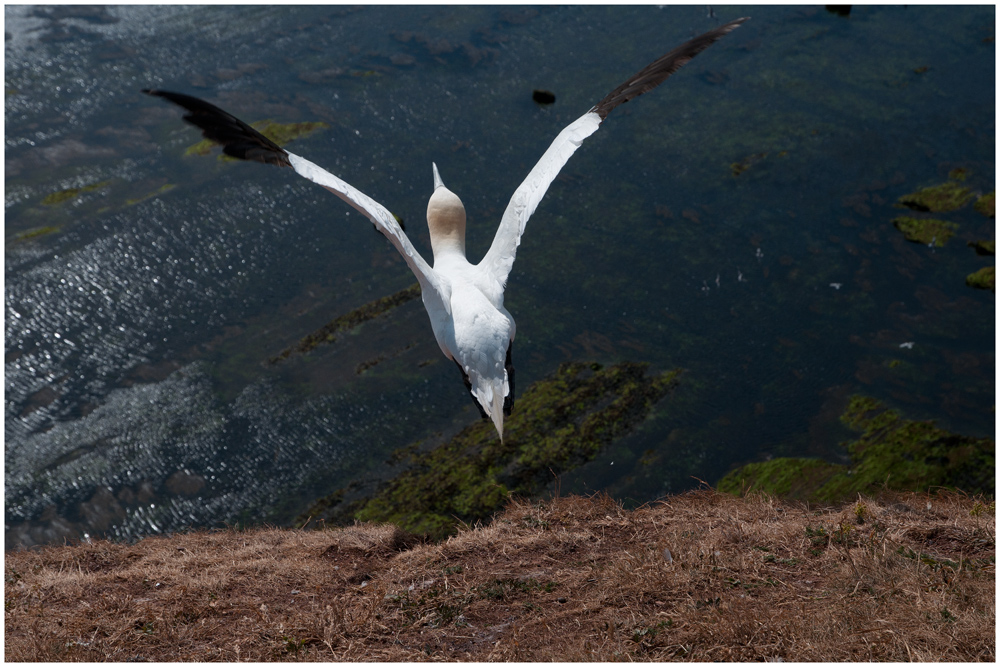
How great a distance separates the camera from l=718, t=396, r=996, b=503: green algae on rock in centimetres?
693

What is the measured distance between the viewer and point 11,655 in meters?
4.09

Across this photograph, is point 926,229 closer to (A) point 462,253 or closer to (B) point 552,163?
(B) point 552,163

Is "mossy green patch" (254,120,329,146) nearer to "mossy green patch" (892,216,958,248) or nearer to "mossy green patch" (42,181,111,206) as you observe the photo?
"mossy green patch" (42,181,111,206)

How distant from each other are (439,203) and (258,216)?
14.3 feet

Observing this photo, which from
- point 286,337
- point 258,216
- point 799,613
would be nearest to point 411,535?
point 799,613

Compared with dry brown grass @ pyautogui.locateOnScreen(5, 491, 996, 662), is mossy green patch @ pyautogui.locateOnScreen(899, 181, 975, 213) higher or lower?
lower

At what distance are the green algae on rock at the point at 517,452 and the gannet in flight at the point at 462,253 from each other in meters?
1.75

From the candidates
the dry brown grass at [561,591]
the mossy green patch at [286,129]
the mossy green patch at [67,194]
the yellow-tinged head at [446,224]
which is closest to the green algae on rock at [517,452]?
the dry brown grass at [561,591]

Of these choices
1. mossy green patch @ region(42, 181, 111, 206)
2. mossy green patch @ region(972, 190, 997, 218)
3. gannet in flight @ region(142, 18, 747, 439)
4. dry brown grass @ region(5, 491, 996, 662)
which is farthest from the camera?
mossy green patch @ region(42, 181, 111, 206)

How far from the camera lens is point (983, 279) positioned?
8.83m

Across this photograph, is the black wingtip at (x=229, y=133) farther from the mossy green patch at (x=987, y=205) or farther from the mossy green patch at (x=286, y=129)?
the mossy green patch at (x=987, y=205)

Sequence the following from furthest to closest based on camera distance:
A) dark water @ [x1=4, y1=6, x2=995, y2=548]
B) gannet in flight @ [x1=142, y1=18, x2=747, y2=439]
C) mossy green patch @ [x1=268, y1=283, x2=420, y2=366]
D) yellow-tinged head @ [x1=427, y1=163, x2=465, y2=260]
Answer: mossy green patch @ [x1=268, y1=283, x2=420, y2=366] < dark water @ [x1=4, y1=6, x2=995, y2=548] < yellow-tinged head @ [x1=427, y1=163, x2=465, y2=260] < gannet in flight @ [x1=142, y1=18, x2=747, y2=439]

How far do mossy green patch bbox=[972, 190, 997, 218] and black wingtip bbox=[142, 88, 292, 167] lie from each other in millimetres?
8907

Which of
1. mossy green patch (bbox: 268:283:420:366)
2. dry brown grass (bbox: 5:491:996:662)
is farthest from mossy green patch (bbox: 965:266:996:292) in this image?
mossy green patch (bbox: 268:283:420:366)
